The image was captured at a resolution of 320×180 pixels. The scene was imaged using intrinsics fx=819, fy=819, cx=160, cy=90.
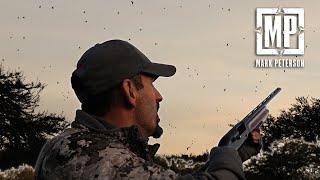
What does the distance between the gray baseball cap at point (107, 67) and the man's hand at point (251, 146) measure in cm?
107

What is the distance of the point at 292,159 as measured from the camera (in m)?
55.0

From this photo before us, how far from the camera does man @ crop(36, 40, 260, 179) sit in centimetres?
376

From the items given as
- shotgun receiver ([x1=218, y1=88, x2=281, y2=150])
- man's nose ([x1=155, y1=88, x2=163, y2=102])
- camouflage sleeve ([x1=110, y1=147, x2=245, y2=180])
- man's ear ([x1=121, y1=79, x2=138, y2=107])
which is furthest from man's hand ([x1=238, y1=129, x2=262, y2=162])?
man's ear ([x1=121, y1=79, x2=138, y2=107])

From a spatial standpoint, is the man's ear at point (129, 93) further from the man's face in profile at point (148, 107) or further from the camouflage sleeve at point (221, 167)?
the camouflage sleeve at point (221, 167)

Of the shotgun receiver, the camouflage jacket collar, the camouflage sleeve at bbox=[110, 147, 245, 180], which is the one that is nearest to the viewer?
the camouflage sleeve at bbox=[110, 147, 245, 180]

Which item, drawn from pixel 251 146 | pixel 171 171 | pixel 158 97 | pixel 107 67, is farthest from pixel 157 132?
pixel 251 146

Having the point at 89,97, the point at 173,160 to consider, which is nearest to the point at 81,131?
the point at 89,97

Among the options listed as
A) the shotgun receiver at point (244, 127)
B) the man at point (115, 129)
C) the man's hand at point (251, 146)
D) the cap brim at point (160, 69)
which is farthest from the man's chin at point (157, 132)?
the man's hand at point (251, 146)

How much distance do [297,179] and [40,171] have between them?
52.5m

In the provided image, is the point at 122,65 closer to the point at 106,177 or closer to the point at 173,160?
the point at 106,177

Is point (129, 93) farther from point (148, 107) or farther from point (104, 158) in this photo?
point (104, 158)

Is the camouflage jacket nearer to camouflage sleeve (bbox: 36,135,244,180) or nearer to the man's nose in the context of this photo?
camouflage sleeve (bbox: 36,135,244,180)

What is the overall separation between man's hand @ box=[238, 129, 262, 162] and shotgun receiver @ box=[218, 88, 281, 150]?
0.03m

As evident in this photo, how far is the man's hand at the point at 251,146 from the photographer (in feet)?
16.4
